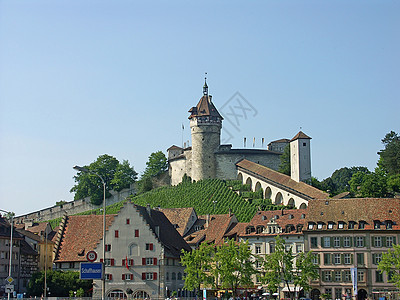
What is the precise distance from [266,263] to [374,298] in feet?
42.2

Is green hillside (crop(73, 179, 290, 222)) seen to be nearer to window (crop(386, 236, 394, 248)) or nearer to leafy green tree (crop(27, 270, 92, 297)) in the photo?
window (crop(386, 236, 394, 248))

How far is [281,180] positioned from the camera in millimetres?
151625

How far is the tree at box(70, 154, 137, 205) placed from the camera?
186 meters

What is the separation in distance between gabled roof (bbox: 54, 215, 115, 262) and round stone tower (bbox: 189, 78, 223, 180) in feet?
230

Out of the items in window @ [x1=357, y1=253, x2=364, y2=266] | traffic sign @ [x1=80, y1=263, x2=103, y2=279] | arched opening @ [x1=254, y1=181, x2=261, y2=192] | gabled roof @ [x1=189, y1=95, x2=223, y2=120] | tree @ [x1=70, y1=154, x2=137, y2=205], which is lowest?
traffic sign @ [x1=80, y1=263, x2=103, y2=279]

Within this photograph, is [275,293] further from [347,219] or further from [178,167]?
[178,167]

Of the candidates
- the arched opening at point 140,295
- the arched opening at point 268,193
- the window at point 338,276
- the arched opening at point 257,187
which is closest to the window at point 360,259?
the window at point 338,276

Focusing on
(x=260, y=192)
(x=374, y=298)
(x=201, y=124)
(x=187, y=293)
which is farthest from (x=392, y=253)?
(x=201, y=124)

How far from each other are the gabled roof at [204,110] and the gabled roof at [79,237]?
3021 inches

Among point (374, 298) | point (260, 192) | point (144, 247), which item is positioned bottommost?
point (374, 298)

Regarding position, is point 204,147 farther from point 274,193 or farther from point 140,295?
point 140,295

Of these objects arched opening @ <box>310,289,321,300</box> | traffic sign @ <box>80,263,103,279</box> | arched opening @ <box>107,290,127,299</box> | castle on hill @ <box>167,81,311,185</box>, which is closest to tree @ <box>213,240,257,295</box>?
arched opening @ <box>310,289,321,300</box>

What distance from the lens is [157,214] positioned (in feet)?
324

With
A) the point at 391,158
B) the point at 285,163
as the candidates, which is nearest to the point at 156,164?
the point at 285,163
